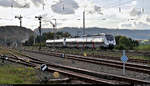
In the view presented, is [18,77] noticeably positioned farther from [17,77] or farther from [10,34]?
[10,34]

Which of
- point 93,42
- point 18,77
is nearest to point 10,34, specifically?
point 93,42

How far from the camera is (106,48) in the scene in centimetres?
4559

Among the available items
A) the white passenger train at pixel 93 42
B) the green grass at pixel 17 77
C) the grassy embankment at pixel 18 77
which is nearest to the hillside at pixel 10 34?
the white passenger train at pixel 93 42

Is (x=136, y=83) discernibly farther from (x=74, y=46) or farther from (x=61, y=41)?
(x=61, y=41)

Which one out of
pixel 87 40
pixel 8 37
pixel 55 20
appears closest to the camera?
pixel 87 40

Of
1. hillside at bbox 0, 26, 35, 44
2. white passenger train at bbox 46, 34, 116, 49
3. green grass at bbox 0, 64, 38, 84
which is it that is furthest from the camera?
hillside at bbox 0, 26, 35, 44

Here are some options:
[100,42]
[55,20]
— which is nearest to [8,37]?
[55,20]

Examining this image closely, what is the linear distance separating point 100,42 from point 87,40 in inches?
190

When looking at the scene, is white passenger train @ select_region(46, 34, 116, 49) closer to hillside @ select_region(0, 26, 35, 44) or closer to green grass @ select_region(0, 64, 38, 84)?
green grass @ select_region(0, 64, 38, 84)

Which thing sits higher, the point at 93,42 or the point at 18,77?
the point at 93,42

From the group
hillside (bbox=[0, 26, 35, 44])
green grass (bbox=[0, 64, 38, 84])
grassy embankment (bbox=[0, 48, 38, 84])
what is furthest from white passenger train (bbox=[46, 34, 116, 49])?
hillside (bbox=[0, 26, 35, 44])

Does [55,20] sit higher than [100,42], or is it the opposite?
[55,20]

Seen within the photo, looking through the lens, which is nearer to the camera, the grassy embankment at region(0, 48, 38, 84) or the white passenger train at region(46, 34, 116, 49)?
the grassy embankment at region(0, 48, 38, 84)

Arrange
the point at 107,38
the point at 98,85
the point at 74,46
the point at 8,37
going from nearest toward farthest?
the point at 98,85 < the point at 107,38 < the point at 74,46 < the point at 8,37
